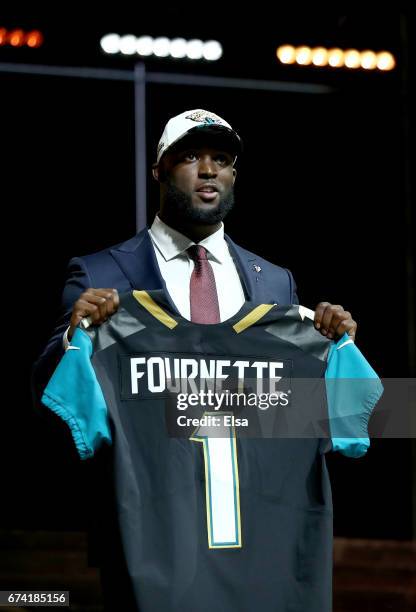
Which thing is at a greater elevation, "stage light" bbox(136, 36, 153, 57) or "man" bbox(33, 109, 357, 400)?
"stage light" bbox(136, 36, 153, 57)

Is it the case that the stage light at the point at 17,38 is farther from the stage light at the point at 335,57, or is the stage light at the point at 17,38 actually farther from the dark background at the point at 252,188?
the stage light at the point at 335,57

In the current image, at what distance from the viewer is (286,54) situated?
4.40 meters

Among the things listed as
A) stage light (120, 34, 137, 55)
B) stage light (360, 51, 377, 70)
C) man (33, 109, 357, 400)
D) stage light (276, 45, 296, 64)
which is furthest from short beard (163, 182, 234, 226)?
stage light (360, 51, 377, 70)

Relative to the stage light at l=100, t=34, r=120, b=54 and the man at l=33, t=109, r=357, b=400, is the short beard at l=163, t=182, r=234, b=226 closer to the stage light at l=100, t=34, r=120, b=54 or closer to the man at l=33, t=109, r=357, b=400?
the man at l=33, t=109, r=357, b=400

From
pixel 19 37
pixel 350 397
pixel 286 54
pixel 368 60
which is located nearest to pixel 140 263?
pixel 350 397

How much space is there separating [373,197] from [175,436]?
2.58 m

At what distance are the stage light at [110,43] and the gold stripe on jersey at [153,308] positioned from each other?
6.78ft

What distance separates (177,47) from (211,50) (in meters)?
0.14

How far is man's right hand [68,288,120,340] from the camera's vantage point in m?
2.36

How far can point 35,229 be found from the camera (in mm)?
4539

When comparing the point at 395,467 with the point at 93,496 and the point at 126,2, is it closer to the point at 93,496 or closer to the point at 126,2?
the point at 126,2

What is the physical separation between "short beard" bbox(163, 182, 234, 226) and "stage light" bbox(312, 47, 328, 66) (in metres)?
1.96

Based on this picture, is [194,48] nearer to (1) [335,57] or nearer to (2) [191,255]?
(1) [335,57]

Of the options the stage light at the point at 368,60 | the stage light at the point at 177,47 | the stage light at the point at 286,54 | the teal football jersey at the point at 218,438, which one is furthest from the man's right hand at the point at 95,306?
the stage light at the point at 368,60
